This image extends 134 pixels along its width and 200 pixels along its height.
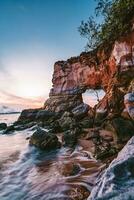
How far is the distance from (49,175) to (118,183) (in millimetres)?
5344

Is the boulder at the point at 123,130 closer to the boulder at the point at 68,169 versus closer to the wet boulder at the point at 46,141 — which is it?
the boulder at the point at 68,169

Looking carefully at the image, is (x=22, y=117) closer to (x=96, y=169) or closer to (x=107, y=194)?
(x=96, y=169)

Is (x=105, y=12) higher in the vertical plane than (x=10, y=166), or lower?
higher

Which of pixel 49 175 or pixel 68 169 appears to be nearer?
pixel 49 175

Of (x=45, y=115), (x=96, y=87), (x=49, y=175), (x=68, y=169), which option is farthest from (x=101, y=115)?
(x=45, y=115)

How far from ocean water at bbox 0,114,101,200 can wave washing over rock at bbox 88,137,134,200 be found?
202 cm

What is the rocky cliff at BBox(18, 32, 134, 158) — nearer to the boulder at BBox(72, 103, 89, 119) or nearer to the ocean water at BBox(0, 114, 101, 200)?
the boulder at BBox(72, 103, 89, 119)

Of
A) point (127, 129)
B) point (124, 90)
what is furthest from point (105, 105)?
point (127, 129)

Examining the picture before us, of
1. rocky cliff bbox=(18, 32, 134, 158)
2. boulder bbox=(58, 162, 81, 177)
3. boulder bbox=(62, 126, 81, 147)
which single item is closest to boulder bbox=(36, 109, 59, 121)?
rocky cliff bbox=(18, 32, 134, 158)

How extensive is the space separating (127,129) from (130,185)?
27.1 feet

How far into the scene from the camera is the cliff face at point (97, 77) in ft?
78.7

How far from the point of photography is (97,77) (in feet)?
131

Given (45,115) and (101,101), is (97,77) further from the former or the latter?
(101,101)

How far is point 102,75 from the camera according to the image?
3784 centimetres
